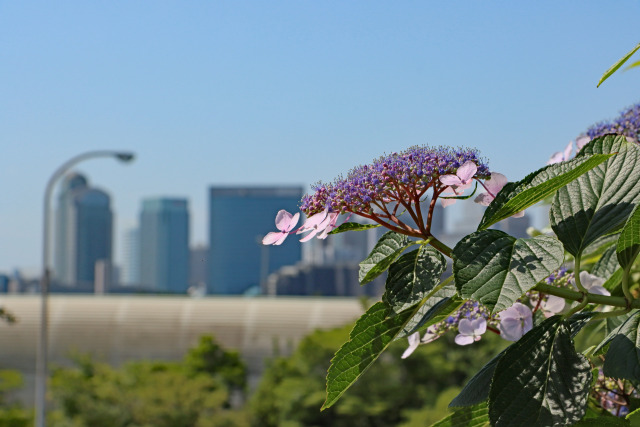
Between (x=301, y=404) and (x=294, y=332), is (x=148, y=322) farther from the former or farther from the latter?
(x=301, y=404)

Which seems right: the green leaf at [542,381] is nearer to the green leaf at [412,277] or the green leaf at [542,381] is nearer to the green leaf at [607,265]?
the green leaf at [412,277]

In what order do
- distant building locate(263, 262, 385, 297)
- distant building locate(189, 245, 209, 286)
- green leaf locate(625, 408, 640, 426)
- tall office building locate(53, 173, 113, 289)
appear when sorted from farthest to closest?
tall office building locate(53, 173, 113, 289) < distant building locate(263, 262, 385, 297) < distant building locate(189, 245, 209, 286) < green leaf locate(625, 408, 640, 426)

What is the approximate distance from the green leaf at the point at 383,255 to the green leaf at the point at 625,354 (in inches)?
6.7

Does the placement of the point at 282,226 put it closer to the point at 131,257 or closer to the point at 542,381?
the point at 542,381

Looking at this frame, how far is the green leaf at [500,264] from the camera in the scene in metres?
0.51

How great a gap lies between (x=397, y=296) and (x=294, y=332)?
30220 millimetres

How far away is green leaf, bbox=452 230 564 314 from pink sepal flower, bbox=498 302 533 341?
164mm

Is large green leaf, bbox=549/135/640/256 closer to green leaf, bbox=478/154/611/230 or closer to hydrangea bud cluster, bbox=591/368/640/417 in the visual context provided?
green leaf, bbox=478/154/611/230

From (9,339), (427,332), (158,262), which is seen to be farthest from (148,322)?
(158,262)

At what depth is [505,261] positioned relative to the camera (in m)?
0.53

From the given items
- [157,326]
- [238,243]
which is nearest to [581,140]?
[157,326]

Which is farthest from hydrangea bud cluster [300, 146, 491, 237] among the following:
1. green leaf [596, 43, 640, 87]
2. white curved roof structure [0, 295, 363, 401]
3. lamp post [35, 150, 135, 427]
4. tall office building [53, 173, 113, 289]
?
tall office building [53, 173, 113, 289]

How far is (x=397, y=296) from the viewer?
1.95 feet

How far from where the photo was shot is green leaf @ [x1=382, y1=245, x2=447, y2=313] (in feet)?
1.93
